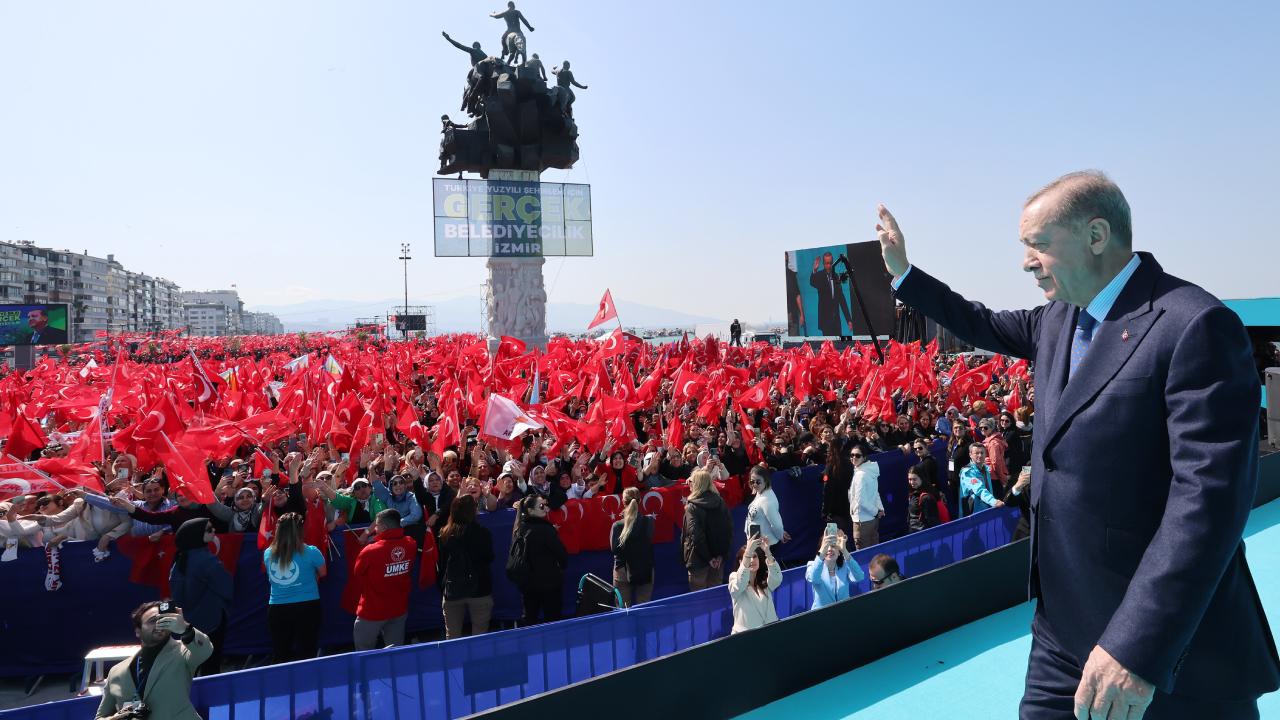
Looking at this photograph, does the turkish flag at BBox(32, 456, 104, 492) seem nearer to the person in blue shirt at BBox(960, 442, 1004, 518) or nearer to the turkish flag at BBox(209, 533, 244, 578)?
the turkish flag at BBox(209, 533, 244, 578)

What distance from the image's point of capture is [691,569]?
26.2 ft

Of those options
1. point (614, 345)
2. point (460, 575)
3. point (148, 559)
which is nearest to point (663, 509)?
point (460, 575)

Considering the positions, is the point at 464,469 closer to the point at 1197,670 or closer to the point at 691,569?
the point at 691,569

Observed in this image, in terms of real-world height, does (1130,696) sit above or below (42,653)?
above

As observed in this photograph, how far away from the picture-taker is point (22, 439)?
10812mm

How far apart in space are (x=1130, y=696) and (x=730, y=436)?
10193mm

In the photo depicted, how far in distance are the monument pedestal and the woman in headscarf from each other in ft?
86.2

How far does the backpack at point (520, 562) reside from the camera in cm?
734

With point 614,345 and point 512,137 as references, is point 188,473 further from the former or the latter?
point 512,137

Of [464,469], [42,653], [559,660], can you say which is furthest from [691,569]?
[42,653]

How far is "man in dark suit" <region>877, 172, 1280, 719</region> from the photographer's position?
159cm

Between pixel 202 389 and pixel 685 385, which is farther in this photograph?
pixel 202 389

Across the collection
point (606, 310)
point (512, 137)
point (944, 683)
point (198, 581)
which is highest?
point (512, 137)

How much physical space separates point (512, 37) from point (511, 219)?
26.0 feet
